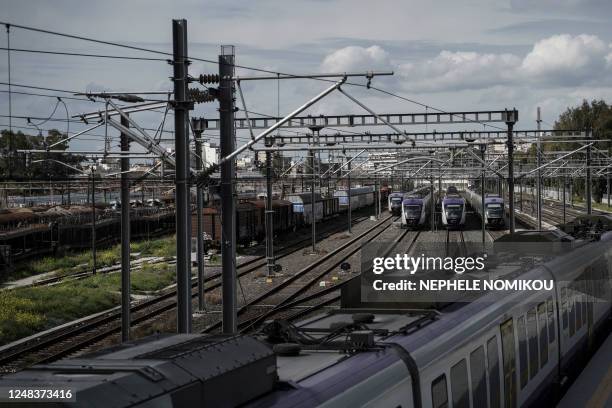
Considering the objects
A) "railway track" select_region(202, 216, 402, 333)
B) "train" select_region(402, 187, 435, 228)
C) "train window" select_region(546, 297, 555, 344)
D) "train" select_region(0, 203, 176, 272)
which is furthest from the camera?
"train" select_region(402, 187, 435, 228)

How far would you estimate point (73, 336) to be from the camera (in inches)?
819

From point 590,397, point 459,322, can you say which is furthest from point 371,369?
point 590,397

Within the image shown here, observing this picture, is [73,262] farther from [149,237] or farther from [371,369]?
[371,369]

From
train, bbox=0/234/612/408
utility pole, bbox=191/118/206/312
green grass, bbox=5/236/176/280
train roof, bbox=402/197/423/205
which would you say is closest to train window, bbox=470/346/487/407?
train, bbox=0/234/612/408

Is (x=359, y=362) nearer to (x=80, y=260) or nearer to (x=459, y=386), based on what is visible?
(x=459, y=386)

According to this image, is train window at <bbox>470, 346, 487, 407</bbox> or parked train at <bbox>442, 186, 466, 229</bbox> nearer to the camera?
train window at <bbox>470, 346, 487, 407</bbox>

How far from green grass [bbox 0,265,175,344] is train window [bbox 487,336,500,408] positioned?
50.2 feet

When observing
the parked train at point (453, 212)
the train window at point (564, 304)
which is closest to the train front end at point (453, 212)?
the parked train at point (453, 212)

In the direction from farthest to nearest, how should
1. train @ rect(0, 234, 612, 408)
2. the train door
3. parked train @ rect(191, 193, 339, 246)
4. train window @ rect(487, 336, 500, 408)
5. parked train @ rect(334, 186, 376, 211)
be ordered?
parked train @ rect(334, 186, 376, 211) → parked train @ rect(191, 193, 339, 246) → the train door → train window @ rect(487, 336, 500, 408) → train @ rect(0, 234, 612, 408)

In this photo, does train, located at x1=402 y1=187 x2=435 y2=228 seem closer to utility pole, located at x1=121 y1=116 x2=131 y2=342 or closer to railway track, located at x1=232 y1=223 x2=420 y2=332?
railway track, located at x1=232 y1=223 x2=420 y2=332

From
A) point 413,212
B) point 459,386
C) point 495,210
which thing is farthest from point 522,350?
point 495,210

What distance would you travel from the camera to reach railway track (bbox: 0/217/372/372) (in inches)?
707

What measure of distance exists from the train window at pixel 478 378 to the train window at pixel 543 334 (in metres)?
3.08

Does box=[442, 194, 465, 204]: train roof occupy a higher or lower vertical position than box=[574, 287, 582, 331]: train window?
higher
